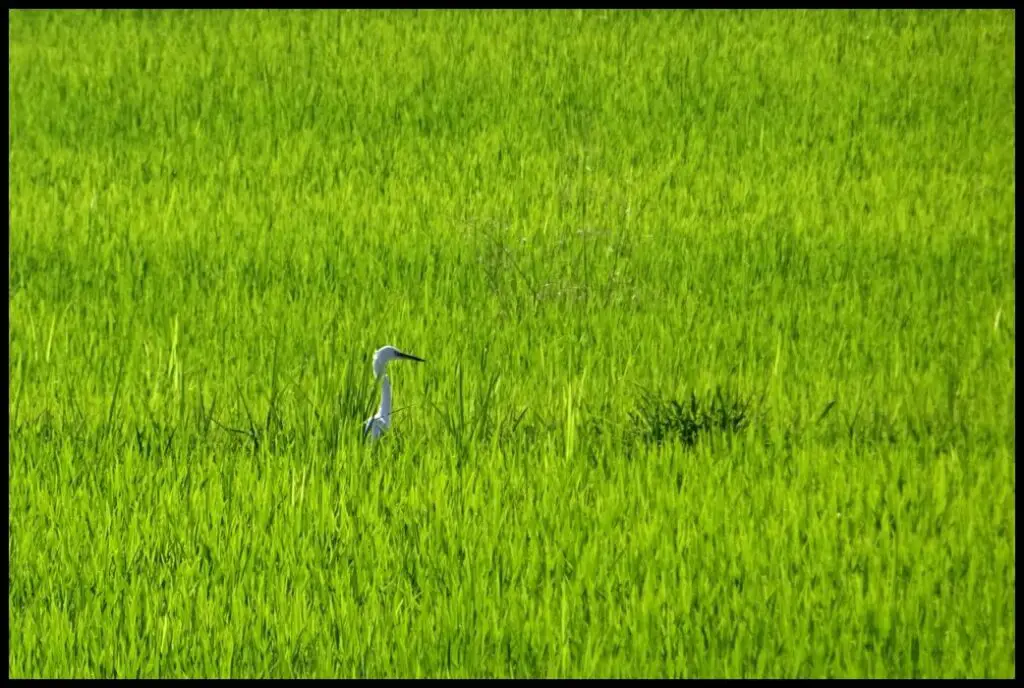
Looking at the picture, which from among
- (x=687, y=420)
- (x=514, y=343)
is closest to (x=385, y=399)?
(x=687, y=420)

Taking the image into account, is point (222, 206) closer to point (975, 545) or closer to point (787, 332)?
point (787, 332)

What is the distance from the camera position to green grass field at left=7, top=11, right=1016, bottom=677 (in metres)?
3.81

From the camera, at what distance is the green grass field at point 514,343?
3807mm

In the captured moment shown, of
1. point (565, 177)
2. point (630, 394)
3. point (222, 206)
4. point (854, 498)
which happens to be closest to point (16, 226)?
point (222, 206)

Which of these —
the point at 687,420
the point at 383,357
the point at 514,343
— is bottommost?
the point at 687,420

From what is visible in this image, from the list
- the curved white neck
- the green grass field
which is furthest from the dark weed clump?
the curved white neck

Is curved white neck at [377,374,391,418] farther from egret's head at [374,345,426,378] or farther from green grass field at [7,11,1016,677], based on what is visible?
egret's head at [374,345,426,378]

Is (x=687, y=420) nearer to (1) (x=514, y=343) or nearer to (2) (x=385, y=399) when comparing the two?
(2) (x=385, y=399)

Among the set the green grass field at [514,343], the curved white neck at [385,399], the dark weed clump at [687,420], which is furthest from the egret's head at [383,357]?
the dark weed clump at [687,420]

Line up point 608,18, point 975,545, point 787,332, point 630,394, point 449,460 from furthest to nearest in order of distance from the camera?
point 608,18 < point 787,332 < point 630,394 < point 449,460 < point 975,545

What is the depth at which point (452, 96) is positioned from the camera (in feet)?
36.6

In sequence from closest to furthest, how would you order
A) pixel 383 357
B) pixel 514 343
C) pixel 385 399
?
pixel 385 399 → pixel 383 357 → pixel 514 343

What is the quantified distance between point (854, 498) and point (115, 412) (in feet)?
8.55

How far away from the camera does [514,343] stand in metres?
6.50
